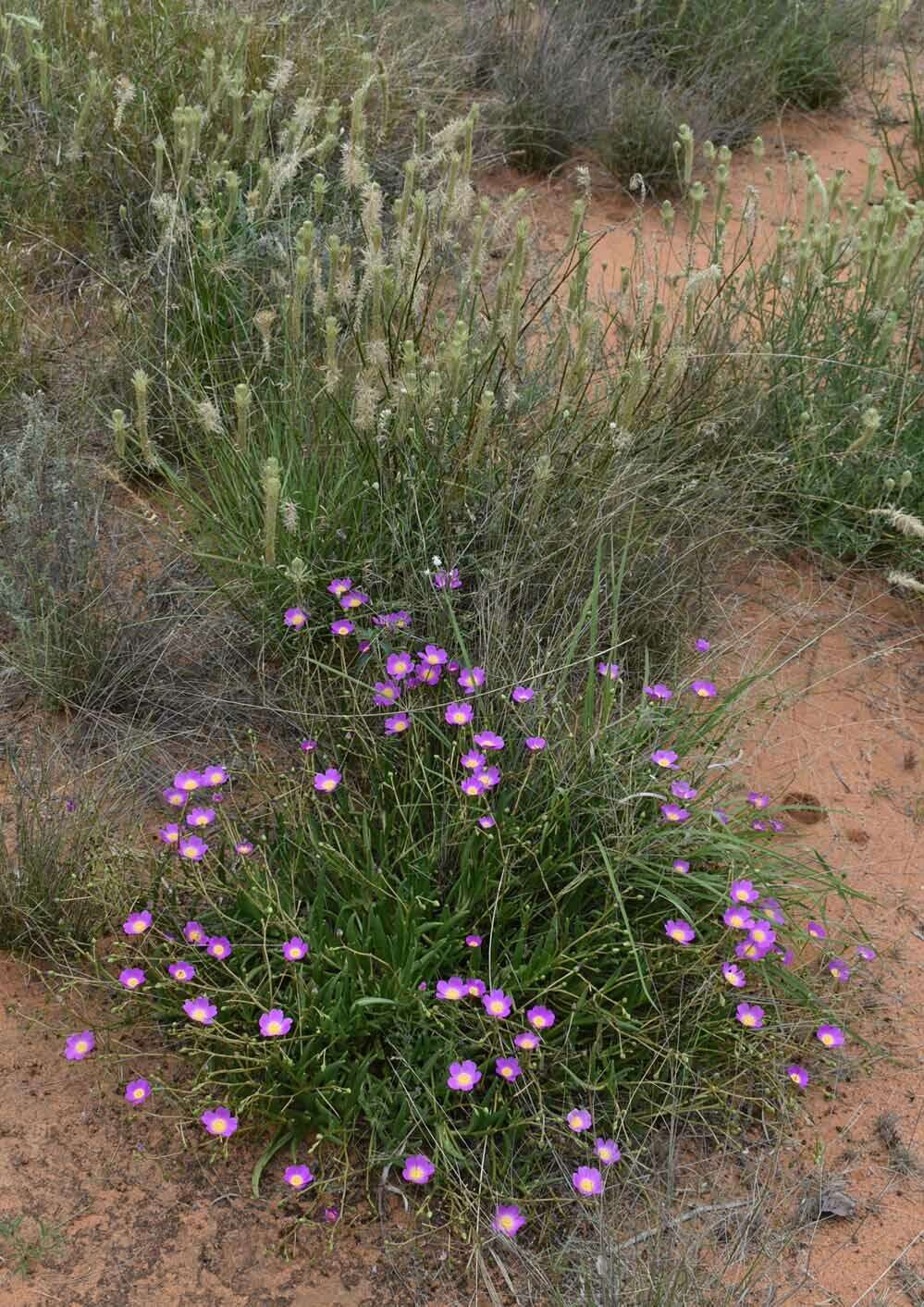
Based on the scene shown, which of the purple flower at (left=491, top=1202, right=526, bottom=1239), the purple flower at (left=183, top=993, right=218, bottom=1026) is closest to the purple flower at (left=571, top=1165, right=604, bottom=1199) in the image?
the purple flower at (left=491, top=1202, right=526, bottom=1239)

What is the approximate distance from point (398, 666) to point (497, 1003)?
31.1 inches

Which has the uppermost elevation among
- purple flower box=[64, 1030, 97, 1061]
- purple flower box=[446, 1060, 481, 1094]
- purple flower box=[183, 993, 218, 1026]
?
purple flower box=[446, 1060, 481, 1094]

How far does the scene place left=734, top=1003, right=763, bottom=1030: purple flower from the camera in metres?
2.53

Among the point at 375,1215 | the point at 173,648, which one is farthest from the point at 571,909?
the point at 173,648

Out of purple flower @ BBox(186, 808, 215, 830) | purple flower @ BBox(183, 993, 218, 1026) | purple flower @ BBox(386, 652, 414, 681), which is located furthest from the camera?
purple flower @ BBox(386, 652, 414, 681)

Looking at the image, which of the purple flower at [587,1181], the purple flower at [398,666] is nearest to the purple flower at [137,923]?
the purple flower at [398,666]

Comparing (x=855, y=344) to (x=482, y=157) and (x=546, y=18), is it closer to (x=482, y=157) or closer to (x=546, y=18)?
(x=482, y=157)

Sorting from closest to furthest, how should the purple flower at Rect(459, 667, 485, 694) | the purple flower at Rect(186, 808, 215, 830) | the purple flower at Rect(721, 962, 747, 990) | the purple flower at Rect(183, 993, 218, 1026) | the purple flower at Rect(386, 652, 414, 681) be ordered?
the purple flower at Rect(183, 993, 218, 1026) → the purple flower at Rect(721, 962, 747, 990) → the purple flower at Rect(186, 808, 215, 830) → the purple flower at Rect(459, 667, 485, 694) → the purple flower at Rect(386, 652, 414, 681)

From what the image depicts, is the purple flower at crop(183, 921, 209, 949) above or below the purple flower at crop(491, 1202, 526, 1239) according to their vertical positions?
below

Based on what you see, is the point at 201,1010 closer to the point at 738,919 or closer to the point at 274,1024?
the point at 274,1024

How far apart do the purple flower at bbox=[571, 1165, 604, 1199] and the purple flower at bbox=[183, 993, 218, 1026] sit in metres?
0.70

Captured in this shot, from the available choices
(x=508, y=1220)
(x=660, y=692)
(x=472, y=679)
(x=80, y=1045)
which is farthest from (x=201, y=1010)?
(x=660, y=692)

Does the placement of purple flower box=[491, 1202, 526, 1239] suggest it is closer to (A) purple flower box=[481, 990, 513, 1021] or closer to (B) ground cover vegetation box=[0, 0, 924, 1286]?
(B) ground cover vegetation box=[0, 0, 924, 1286]

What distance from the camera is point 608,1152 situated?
7.70 feet
